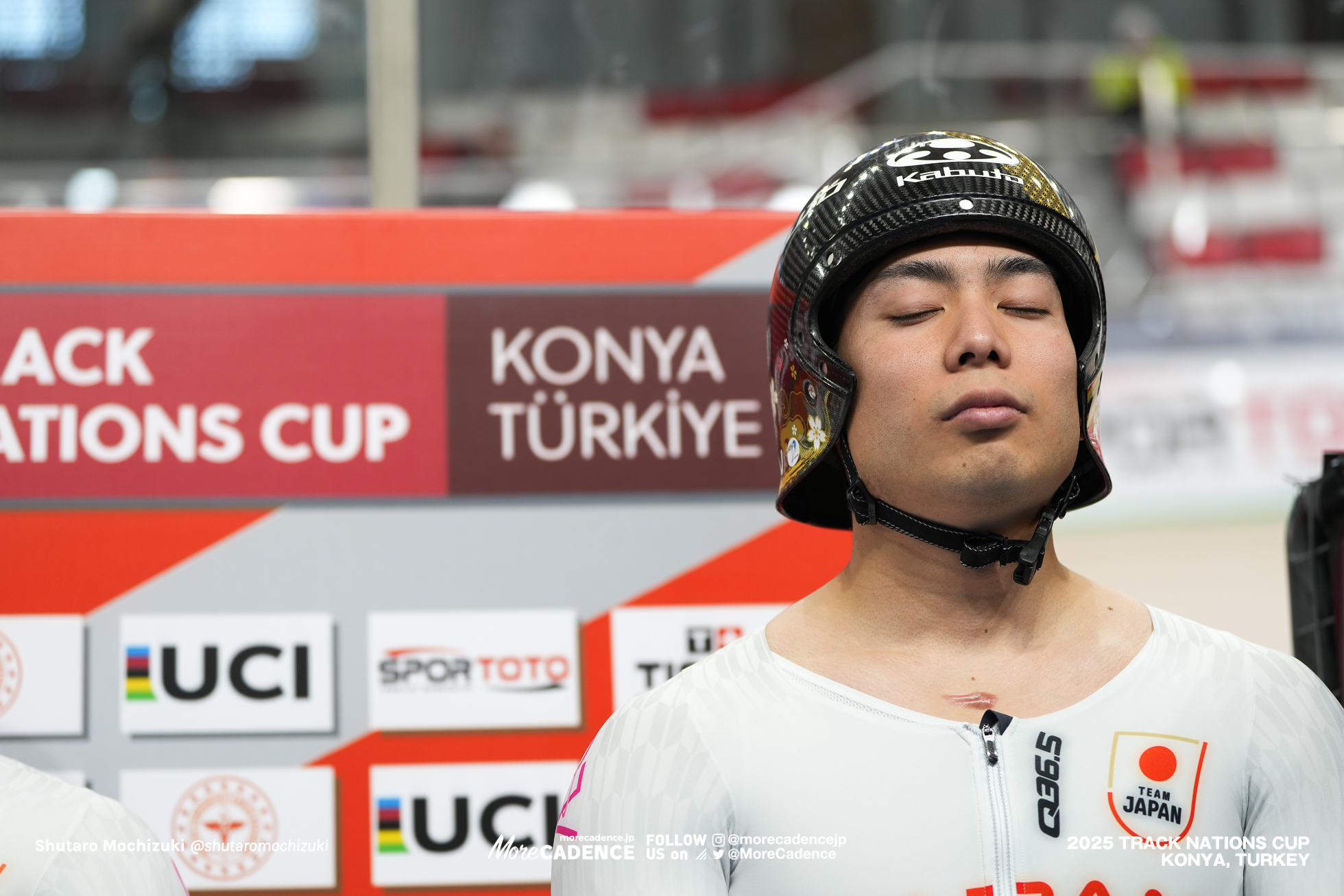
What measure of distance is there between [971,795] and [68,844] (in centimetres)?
109

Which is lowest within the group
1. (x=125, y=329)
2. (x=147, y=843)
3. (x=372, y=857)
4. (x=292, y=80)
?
(x=372, y=857)

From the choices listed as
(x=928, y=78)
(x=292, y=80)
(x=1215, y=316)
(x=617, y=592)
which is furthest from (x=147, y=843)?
(x=1215, y=316)

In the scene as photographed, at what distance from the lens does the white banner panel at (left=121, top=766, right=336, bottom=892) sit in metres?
2.21

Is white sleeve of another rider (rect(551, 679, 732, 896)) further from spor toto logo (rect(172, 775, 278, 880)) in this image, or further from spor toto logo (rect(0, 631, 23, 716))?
spor toto logo (rect(0, 631, 23, 716))

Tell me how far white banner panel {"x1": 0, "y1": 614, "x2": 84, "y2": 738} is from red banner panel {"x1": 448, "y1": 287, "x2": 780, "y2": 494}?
66 centimetres

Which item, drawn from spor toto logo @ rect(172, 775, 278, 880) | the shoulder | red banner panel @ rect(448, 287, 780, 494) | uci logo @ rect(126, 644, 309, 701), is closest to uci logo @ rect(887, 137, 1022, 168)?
the shoulder

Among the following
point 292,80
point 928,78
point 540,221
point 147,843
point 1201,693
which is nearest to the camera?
point 1201,693

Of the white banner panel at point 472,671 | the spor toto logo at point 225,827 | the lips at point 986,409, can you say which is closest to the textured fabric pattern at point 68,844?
the spor toto logo at point 225,827

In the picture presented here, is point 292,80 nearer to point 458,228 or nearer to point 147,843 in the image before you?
point 458,228

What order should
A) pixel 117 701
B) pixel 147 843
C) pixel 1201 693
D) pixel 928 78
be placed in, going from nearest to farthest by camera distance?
pixel 1201 693, pixel 147 843, pixel 117 701, pixel 928 78

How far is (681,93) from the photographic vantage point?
4.61 m

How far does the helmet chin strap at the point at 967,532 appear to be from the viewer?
162cm

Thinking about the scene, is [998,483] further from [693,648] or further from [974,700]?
[693,648]

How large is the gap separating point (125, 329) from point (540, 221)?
700mm
